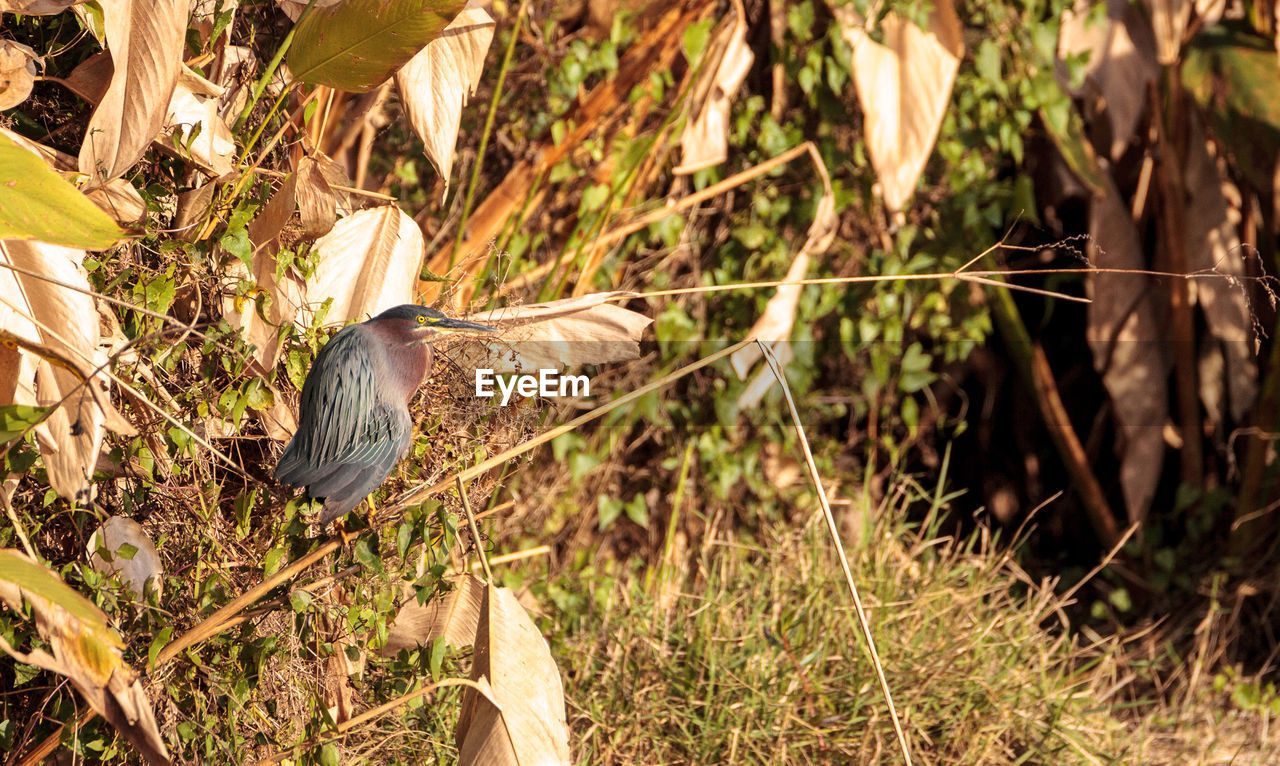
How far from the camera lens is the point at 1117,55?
8.02 feet

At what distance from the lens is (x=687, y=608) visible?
75.3 inches

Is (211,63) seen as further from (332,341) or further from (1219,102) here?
(1219,102)

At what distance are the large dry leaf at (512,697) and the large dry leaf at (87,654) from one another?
28 centimetres

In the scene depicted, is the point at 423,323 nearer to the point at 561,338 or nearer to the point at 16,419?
the point at 561,338

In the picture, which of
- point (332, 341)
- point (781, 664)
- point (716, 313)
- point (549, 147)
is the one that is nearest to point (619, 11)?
point (549, 147)

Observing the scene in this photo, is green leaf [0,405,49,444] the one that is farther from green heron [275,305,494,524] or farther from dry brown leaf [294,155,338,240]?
dry brown leaf [294,155,338,240]

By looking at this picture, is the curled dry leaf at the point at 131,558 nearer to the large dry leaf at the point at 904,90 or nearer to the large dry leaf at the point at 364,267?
the large dry leaf at the point at 364,267

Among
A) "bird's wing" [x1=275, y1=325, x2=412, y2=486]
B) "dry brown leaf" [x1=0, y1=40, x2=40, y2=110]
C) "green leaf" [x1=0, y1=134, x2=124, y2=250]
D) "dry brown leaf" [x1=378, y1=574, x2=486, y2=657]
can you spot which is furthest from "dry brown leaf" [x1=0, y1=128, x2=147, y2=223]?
"dry brown leaf" [x1=378, y1=574, x2=486, y2=657]

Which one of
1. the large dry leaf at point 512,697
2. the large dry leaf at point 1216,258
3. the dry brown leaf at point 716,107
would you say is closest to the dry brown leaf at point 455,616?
the large dry leaf at point 512,697

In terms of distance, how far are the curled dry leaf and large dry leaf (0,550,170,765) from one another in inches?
8.8

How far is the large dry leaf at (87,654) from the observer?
0.80 m

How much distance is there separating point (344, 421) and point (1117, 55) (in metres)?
2.24

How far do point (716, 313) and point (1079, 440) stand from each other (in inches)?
44.7

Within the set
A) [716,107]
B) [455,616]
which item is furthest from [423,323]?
[716,107]
